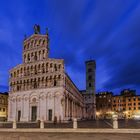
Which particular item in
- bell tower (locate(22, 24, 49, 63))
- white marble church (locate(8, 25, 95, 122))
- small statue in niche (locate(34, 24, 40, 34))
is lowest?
white marble church (locate(8, 25, 95, 122))

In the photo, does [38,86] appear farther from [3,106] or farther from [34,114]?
[3,106]

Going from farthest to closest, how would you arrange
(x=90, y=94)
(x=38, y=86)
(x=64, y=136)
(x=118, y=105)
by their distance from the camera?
(x=118, y=105) < (x=90, y=94) < (x=38, y=86) < (x=64, y=136)

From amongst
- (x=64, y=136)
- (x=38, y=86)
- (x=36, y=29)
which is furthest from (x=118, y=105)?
(x=64, y=136)

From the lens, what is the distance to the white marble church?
5041 centimetres

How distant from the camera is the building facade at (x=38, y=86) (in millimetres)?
50406

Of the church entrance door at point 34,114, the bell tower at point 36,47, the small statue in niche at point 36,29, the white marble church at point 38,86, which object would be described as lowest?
the church entrance door at point 34,114

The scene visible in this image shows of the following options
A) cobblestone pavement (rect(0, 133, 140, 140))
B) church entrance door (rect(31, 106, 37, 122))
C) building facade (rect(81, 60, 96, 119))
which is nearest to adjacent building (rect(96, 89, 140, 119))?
building facade (rect(81, 60, 96, 119))

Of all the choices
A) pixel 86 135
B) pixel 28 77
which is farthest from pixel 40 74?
pixel 86 135

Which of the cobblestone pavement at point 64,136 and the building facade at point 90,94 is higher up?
the building facade at point 90,94

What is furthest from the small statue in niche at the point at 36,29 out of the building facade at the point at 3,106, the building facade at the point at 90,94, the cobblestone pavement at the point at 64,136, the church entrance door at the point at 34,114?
the building facade at the point at 90,94

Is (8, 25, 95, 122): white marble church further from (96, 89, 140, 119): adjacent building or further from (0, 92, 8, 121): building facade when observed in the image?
(96, 89, 140, 119): adjacent building

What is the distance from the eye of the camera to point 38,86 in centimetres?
5284

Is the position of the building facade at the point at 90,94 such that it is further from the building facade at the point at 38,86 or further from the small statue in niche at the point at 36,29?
the small statue in niche at the point at 36,29

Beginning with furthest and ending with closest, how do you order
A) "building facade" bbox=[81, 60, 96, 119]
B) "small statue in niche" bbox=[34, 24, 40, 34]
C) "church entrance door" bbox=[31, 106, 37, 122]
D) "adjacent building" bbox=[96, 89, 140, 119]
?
"adjacent building" bbox=[96, 89, 140, 119], "building facade" bbox=[81, 60, 96, 119], "small statue in niche" bbox=[34, 24, 40, 34], "church entrance door" bbox=[31, 106, 37, 122]
